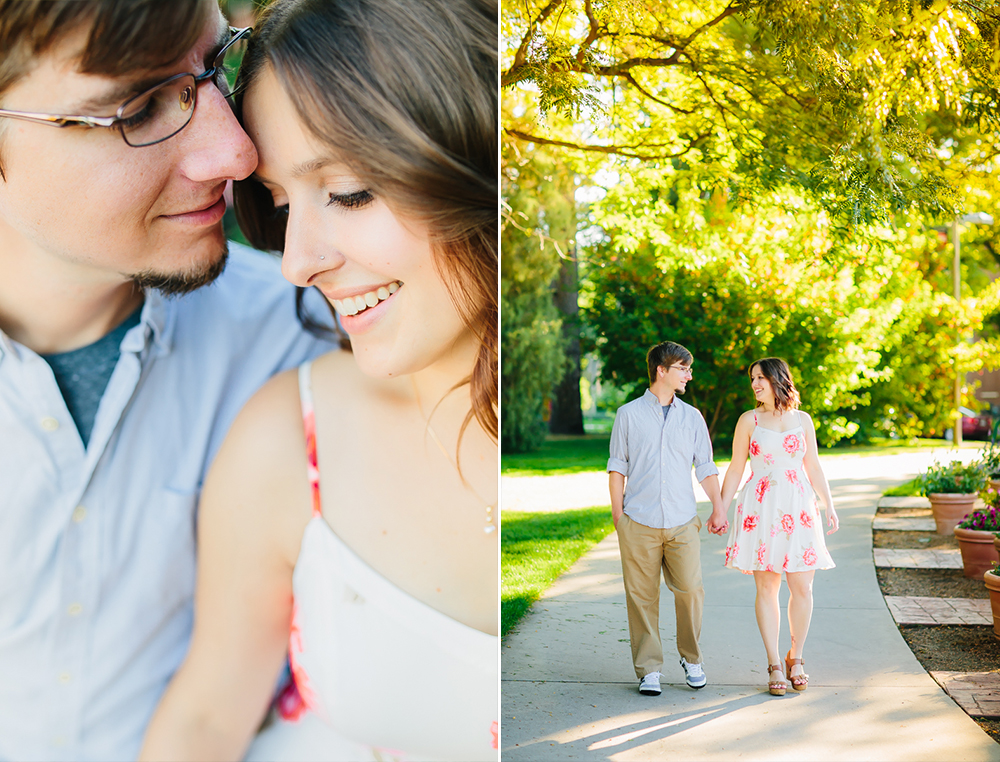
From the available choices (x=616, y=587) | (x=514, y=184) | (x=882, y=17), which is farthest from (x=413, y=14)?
(x=514, y=184)

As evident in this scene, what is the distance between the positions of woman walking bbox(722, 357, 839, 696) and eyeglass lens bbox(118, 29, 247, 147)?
2.06 m

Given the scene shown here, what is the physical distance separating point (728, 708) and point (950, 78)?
2.41 meters

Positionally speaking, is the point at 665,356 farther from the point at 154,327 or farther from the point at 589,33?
the point at 154,327

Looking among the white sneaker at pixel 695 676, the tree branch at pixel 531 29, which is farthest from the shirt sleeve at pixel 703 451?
the tree branch at pixel 531 29

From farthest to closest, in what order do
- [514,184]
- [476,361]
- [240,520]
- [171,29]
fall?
[514,184], [476,361], [240,520], [171,29]

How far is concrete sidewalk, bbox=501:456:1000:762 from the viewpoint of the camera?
8.80 feet

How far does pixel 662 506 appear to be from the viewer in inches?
114

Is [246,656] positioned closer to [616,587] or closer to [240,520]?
[240,520]

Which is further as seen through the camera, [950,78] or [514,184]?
[514,184]

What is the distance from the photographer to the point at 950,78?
2.80 meters

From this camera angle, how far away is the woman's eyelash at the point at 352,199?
1.56m

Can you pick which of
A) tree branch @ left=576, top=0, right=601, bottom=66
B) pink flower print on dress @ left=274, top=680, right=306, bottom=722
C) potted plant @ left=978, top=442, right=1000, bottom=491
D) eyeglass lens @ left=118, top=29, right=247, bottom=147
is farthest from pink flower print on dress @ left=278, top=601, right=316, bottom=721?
potted plant @ left=978, top=442, right=1000, bottom=491

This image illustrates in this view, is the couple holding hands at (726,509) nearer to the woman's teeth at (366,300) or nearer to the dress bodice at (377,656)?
the dress bodice at (377,656)

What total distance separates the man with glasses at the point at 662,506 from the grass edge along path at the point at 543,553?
0.78 feet
